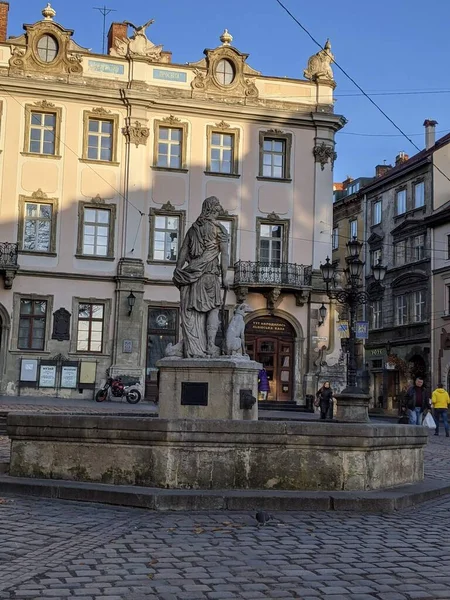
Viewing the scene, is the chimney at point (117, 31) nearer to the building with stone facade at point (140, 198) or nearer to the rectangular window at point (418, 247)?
the building with stone facade at point (140, 198)

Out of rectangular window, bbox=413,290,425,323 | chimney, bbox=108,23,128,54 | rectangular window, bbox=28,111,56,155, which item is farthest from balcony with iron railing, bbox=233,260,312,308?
rectangular window, bbox=413,290,425,323

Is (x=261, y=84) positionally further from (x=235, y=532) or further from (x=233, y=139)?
(x=235, y=532)

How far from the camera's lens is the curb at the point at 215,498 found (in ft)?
26.9

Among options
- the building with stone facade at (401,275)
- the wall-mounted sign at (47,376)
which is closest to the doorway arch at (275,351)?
the wall-mounted sign at (47,376)

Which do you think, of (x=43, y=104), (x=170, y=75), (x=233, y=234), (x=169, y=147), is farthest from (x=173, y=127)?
(x=43, y=104)

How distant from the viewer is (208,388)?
1130cm

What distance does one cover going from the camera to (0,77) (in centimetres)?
3162

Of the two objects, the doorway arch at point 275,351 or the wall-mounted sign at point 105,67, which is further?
the doorway arch at point 275,351

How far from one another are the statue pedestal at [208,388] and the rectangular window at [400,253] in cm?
3909

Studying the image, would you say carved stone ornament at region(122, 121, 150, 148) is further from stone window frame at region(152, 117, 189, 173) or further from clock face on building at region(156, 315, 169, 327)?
clock face on building at region(156, 315, 169, 327)

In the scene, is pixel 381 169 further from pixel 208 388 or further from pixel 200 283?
pixel 208 388

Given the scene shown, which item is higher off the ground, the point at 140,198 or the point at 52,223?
the point at 140,198

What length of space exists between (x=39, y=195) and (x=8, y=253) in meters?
2.78

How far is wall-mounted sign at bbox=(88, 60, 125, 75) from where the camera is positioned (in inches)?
1292
